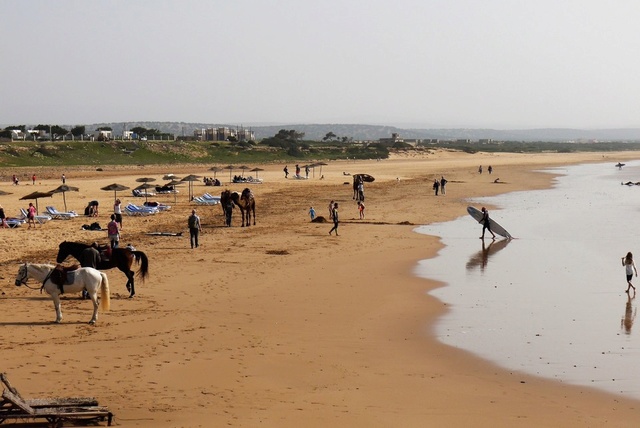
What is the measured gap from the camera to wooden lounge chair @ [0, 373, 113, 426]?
9234 mm

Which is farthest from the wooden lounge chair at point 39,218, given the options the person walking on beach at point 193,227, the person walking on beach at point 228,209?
the person walking on beach at point 193,227

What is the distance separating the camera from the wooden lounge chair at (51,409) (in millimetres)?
9234

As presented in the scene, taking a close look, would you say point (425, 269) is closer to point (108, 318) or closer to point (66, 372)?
point (108, 318)

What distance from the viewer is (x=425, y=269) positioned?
22984mm

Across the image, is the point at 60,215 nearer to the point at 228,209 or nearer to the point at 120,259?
the point at 228,209

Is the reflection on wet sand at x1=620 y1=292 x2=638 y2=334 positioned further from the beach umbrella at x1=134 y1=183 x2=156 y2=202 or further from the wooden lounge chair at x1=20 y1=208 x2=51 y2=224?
the beach umbrella at x1=134 y1=183 x2=156 y2=202

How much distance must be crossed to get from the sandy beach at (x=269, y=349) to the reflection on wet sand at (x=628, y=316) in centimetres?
405

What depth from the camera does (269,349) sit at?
1370 cm

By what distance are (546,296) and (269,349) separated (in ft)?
27.6

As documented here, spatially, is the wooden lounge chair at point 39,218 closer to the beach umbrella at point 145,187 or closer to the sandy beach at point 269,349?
the sandy beach at point 269,349

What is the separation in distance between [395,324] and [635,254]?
A: 43.8 ft

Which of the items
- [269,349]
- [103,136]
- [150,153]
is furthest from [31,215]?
[103,136]

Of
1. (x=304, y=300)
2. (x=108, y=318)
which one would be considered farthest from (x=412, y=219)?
(x=108, y=318)

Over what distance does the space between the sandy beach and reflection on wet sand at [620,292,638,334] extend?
4.05m
